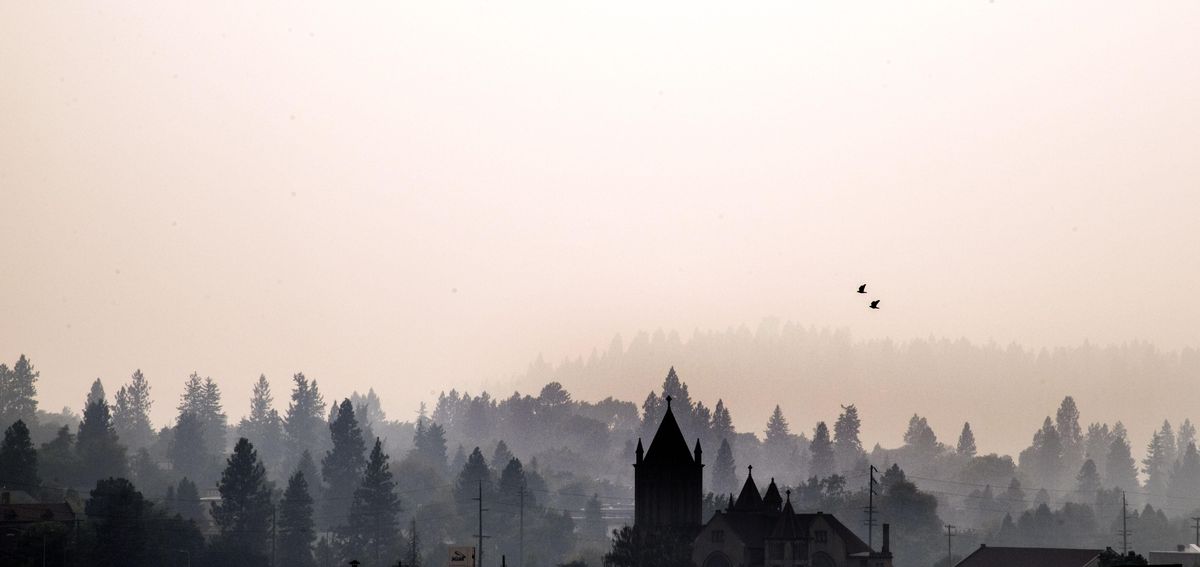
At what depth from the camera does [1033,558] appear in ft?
550

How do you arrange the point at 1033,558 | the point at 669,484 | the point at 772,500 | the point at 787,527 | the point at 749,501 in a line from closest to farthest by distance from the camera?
the point at 787,527
the point at 1033,558
the point at 669,484
the point at 749,501
the point at 772,500

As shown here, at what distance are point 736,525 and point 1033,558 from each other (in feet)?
89.8

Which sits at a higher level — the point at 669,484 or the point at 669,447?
the point at 669,447

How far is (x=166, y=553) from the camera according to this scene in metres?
199

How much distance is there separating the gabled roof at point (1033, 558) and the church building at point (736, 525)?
29.9ft

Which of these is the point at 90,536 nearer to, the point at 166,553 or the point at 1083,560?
the point at 166,553

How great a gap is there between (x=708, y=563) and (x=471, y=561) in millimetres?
26201

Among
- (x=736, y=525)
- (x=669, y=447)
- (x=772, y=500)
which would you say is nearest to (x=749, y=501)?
(x=772, y=500)

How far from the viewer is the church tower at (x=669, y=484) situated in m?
174

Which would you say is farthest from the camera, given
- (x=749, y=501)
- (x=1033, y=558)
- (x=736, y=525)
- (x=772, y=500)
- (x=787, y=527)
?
(x=772, y=500)

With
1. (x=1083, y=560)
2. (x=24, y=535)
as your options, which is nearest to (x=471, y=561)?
(x=24, y=535)

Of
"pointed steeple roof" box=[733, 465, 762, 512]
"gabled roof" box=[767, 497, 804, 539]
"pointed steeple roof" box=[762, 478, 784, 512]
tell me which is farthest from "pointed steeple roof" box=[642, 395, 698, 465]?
"gabled roof" box=[767, 497, 804, 539]

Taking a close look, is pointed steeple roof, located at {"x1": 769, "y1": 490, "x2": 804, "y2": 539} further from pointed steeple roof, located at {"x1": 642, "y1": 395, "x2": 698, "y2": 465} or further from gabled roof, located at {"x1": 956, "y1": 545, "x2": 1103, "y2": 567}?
gabled roof, located at {"x1": 956, "y1": 545, "x2": 1103, "y2": 567}

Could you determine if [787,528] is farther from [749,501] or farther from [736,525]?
[749,501]
